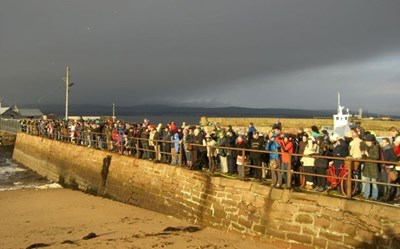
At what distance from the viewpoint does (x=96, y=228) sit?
12.5 metres

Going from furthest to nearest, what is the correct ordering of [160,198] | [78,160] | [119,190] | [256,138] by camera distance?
1. [78,160]
2. [119,190]
3. [160,198]
4. [256,138]

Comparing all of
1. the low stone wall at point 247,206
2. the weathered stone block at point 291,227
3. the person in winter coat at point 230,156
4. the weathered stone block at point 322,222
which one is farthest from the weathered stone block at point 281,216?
the person in winter coat at point 230,156

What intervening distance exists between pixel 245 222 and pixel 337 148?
10.7 ft

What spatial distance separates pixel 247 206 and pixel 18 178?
1966 centimetres

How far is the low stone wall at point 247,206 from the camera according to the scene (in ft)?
27.9

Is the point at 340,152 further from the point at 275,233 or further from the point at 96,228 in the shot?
the point at 96,228

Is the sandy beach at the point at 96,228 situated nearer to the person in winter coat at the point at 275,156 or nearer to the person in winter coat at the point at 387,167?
the person in winter coat at the point at 275,156

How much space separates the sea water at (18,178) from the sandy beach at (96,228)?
196 inches

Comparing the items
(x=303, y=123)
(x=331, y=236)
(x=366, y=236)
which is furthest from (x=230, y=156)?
(x=303, y=123)

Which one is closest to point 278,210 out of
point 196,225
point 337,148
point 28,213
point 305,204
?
point 305,204

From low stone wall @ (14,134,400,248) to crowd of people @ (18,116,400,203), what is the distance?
58 centimetres

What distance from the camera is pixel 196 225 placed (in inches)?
483

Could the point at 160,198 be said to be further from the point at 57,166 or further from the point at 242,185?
the point at 57,166

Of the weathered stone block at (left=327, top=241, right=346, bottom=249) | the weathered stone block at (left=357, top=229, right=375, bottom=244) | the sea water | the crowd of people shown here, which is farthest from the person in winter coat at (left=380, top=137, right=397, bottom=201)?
the sea water
